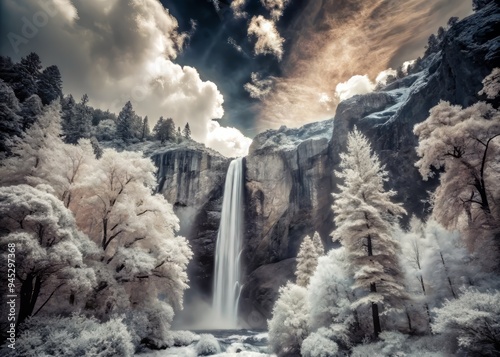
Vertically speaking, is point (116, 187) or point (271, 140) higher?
point (271, 140)

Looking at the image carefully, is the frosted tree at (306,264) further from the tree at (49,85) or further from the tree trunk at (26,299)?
the tree at (49,85)

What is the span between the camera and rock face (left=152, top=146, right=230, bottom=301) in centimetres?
5028

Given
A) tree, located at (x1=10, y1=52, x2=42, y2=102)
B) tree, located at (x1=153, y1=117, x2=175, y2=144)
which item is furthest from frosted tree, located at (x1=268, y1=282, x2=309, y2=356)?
tree, located at (x1=153, y1=117, x2=175, y2=144)

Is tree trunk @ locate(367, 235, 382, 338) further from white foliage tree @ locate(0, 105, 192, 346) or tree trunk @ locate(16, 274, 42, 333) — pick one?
tree trunk @ locate(16, 274, 42, 333)

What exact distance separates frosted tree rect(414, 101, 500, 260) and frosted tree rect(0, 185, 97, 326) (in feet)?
60.9

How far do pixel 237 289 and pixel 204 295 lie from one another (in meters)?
7.22

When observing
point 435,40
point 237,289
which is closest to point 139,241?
point 237,289

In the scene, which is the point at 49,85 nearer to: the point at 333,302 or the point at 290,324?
the point at 290,324

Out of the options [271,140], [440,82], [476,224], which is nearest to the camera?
[476,224]

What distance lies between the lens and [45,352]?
9594 mm

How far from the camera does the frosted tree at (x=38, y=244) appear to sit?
9.95 m

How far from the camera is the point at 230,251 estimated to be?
49.6 m

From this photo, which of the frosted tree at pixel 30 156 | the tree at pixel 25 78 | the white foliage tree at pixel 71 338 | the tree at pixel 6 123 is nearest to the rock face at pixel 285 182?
the tree at pixel 25 78

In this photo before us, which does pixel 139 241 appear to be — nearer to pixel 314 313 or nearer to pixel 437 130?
pixel 314 313
